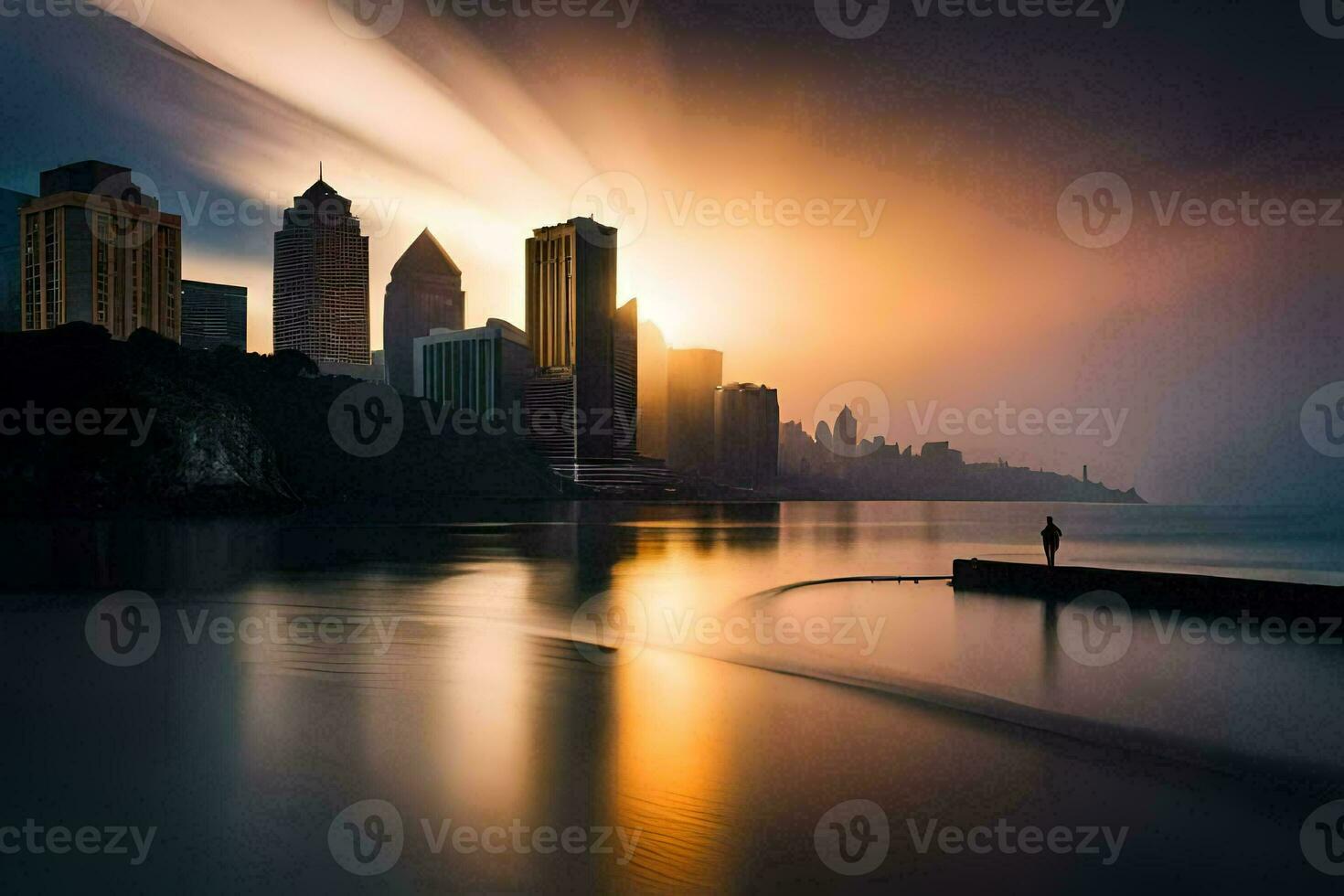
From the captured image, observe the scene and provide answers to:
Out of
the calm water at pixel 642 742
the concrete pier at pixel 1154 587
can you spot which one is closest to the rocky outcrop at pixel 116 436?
the calm water at pixel 642 742

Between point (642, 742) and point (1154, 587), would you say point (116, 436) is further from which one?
point (1154, 587)

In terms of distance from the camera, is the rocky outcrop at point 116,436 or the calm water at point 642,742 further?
the rocky outcrop at point 116,436

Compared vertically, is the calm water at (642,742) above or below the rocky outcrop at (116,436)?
below

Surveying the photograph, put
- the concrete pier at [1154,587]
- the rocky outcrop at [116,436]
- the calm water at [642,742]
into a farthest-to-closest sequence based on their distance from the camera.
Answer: the rocky outcrop at [116,436]
the concrete pier at [1154,587]
the calm water at [642,742]

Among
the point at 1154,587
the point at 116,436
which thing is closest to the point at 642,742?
the point at 1154,587

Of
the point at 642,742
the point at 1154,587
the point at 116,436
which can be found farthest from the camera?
the point at 116,436

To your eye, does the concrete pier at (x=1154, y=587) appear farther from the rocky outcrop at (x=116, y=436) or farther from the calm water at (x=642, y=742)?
the rocky outcrop at (x=116, y=436)

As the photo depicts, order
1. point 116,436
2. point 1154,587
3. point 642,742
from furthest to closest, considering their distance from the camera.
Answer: point 116,436
point 1154,587
point 642,742

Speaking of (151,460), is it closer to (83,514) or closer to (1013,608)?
(83,514)

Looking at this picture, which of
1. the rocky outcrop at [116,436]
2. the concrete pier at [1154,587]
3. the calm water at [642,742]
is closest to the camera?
the calm water at [642,742]

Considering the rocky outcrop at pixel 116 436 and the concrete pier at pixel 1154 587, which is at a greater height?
the rocky outcrop at pixel 116 436
